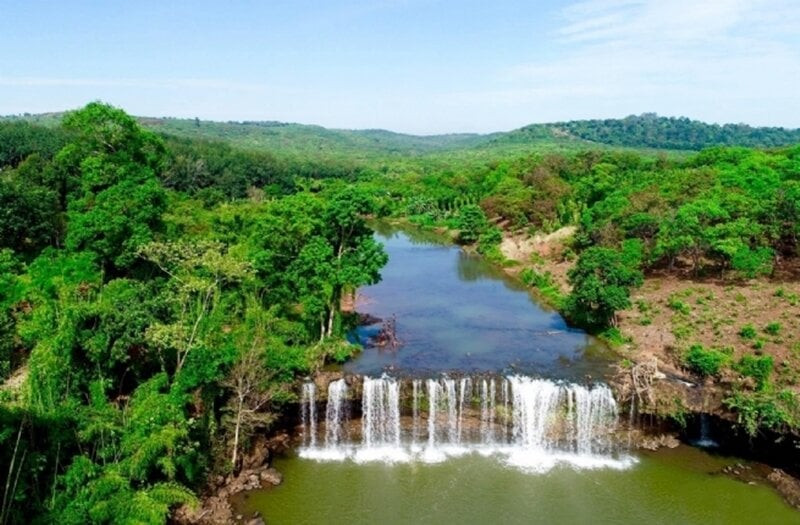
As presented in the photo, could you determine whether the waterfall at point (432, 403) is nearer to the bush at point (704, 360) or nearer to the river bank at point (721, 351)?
the river bank at point (721, 351)

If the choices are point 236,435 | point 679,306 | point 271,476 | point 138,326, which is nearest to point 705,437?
point 679,306

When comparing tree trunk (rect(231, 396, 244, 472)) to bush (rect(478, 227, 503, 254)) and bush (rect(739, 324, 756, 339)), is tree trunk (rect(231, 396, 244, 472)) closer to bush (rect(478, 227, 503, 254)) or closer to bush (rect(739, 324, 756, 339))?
bush (rect(739, 324, 756, 339))

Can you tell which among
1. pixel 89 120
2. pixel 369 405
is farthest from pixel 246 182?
pixel 369 405

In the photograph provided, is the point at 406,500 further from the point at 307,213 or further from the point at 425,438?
the point at 307,213

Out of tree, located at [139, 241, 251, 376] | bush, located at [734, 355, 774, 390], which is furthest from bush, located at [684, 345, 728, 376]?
tree, located at [139, 241, 251, 376]

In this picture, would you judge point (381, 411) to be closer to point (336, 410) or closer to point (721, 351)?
point (336, 410)

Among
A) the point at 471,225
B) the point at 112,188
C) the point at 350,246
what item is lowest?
the point at 471,225
